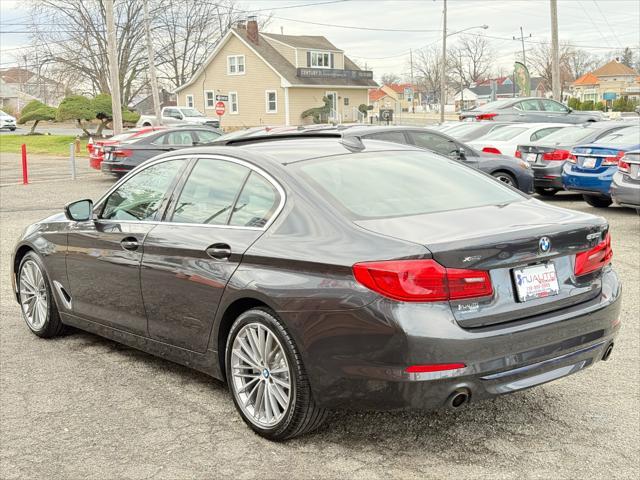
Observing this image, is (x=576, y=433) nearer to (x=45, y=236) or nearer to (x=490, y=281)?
(x=490, y=281)

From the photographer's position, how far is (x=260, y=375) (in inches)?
167

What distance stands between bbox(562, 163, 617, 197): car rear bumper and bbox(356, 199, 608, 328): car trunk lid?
946 cm

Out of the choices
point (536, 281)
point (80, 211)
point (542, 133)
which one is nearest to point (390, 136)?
point (542, 133)

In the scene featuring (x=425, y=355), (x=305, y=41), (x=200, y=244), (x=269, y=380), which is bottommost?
(x=269, y=380)

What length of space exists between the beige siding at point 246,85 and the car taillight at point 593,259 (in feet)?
A: 178

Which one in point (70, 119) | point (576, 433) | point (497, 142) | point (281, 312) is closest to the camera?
point (281, 312)

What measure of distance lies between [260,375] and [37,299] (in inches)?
112

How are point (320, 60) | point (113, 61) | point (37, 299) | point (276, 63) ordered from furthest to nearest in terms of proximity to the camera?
point (320, 60) < point (276, 63) < point (113, 61) < point (37, 299)

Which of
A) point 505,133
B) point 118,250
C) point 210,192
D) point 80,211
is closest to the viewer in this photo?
point 210,192

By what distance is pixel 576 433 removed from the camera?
168 inches

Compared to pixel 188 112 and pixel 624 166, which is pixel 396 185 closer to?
pixel 624 166

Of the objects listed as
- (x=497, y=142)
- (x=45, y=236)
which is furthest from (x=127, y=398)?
(x=497, y=142)

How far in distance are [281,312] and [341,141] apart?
149 centimetres

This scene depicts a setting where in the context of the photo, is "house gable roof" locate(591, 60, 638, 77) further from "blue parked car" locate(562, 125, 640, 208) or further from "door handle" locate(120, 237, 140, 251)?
"door handle" locate(120, 237, 140, 251)
